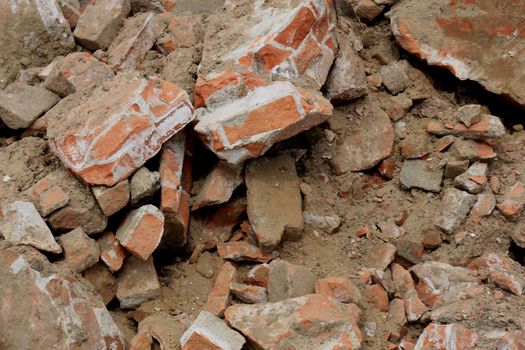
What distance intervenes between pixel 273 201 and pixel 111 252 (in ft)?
3.06

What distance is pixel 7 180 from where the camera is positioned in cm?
338

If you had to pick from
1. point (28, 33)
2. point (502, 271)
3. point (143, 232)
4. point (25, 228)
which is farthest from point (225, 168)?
point (28, 33)

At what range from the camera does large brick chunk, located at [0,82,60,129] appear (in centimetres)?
369

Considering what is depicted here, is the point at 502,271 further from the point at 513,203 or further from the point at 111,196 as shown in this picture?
the point at 111,196

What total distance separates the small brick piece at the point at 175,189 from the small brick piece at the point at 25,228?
0.60 meters

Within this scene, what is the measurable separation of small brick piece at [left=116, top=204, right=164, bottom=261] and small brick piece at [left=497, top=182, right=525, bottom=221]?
192 cm

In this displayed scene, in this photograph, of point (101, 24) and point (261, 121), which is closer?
point (261, 121)

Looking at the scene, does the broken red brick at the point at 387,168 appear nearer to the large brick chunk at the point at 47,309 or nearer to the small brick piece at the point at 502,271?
the small brick piece at the point at 502,271

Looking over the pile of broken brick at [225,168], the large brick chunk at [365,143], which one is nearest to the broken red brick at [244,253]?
the pile of broken brick at [225,168]

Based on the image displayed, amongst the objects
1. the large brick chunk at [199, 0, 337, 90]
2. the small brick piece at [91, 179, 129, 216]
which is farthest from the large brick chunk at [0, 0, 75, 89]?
the small brick piece at [91, 179, 129, 216]

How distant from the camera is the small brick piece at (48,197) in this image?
3.18 meters

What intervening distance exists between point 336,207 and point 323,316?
1.03m

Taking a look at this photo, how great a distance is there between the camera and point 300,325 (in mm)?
2801

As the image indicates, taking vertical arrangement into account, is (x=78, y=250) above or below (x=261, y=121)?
below
